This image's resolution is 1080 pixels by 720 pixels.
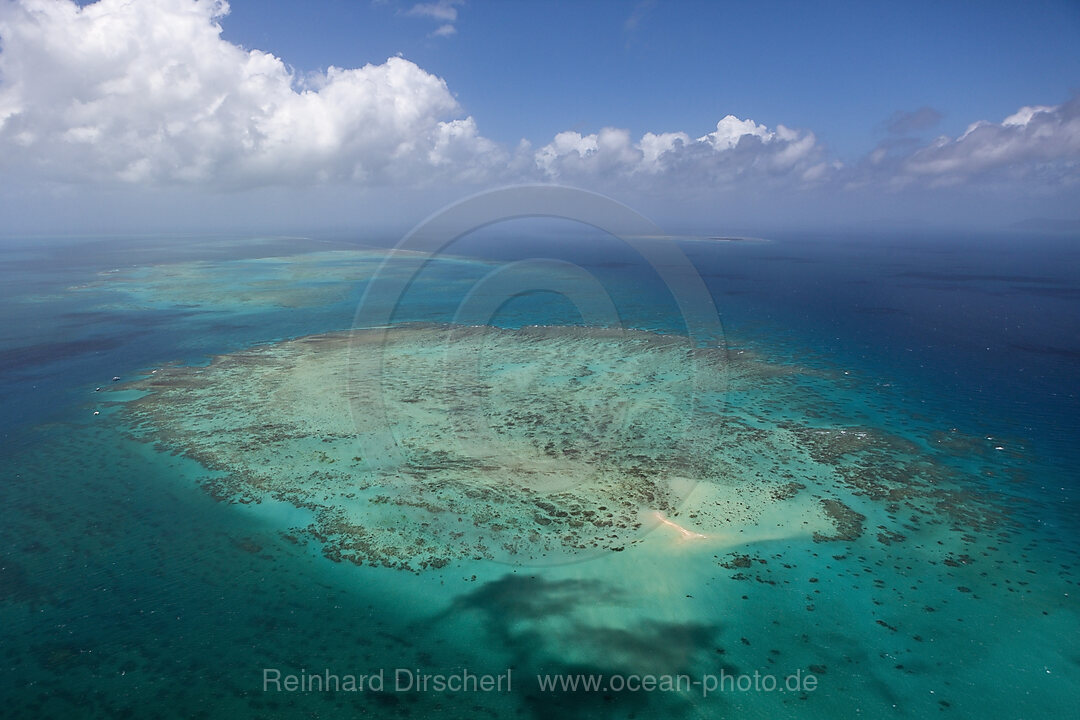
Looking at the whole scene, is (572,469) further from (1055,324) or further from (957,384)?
(1055,324)

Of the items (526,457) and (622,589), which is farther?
(526,457)

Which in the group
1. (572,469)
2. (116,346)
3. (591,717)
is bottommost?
(591,717)

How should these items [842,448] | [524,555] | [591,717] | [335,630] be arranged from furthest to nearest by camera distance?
[842,448], [524,555], [335,630], [591,717]

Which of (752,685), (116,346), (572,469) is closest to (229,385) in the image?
(116,346)

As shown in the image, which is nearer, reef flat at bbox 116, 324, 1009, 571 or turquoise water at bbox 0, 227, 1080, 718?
turquoise water at bbox 0, 227, 1080, 718

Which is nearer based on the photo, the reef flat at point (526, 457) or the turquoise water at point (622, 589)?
the turquoise water at point (622, 589)

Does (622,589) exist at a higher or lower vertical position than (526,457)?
lower

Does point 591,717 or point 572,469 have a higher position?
point 572,469

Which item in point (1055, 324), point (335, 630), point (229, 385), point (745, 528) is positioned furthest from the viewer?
point (1055, 324)
